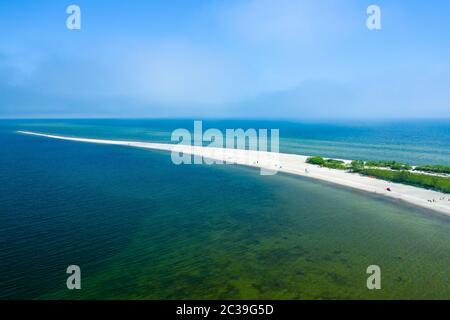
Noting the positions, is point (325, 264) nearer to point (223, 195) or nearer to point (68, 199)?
point (223, 195)

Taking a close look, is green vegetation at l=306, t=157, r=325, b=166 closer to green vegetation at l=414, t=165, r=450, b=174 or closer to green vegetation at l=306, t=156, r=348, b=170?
green vegetation at l=306, t=156, r=348, b=170

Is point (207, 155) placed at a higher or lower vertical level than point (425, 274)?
higher

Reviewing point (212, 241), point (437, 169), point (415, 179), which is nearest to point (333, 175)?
point (415, 179)

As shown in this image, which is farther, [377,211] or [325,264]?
[377,211]

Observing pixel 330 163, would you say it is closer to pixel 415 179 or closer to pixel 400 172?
pixel 400 172

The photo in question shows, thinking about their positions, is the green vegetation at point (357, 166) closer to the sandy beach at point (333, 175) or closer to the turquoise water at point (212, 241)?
the sandy beach at point (333, 175)

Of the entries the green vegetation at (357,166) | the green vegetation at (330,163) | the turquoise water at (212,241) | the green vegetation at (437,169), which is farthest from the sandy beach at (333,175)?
the green vegetation at (437,169)
